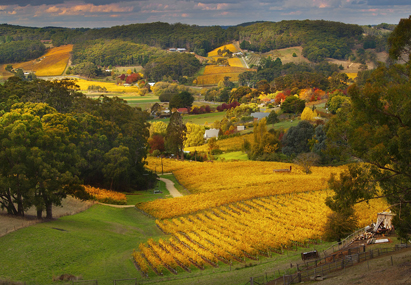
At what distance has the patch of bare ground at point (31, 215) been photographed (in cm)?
3001

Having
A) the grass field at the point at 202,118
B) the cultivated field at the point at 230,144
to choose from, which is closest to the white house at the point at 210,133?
the cultivated field at the point at 230,144

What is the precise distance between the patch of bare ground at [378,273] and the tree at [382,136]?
4.98ft

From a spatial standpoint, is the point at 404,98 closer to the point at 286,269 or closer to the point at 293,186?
the point at 286,269

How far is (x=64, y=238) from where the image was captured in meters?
29.3

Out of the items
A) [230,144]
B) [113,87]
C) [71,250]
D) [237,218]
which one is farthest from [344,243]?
[113,87]

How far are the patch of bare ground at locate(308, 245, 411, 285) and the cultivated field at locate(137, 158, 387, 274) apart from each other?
6.07 metres

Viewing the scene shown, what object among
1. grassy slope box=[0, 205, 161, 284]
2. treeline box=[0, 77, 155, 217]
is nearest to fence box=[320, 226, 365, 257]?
grassy slope box=[0, 205, 161, 284]

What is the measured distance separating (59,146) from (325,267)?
24356 millimetres

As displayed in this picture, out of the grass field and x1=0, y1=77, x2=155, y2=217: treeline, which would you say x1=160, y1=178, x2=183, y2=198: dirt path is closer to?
x1=0, y1=77, x2=155, y2=217: treeline

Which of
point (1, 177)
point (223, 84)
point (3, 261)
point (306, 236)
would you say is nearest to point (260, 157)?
point (306, 236)

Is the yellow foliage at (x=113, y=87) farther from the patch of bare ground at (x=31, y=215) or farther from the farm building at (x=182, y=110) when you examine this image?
the patch of bare ground at (x=31, y=215)

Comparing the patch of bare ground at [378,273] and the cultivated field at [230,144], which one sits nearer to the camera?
the patch of bare ground at [378,273]

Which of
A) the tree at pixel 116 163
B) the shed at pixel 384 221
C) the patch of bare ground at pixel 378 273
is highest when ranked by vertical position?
the patch of bare ground at pixel 378 273

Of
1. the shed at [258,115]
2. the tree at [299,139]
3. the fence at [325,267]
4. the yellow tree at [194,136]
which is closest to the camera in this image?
the fence at [325,267]
